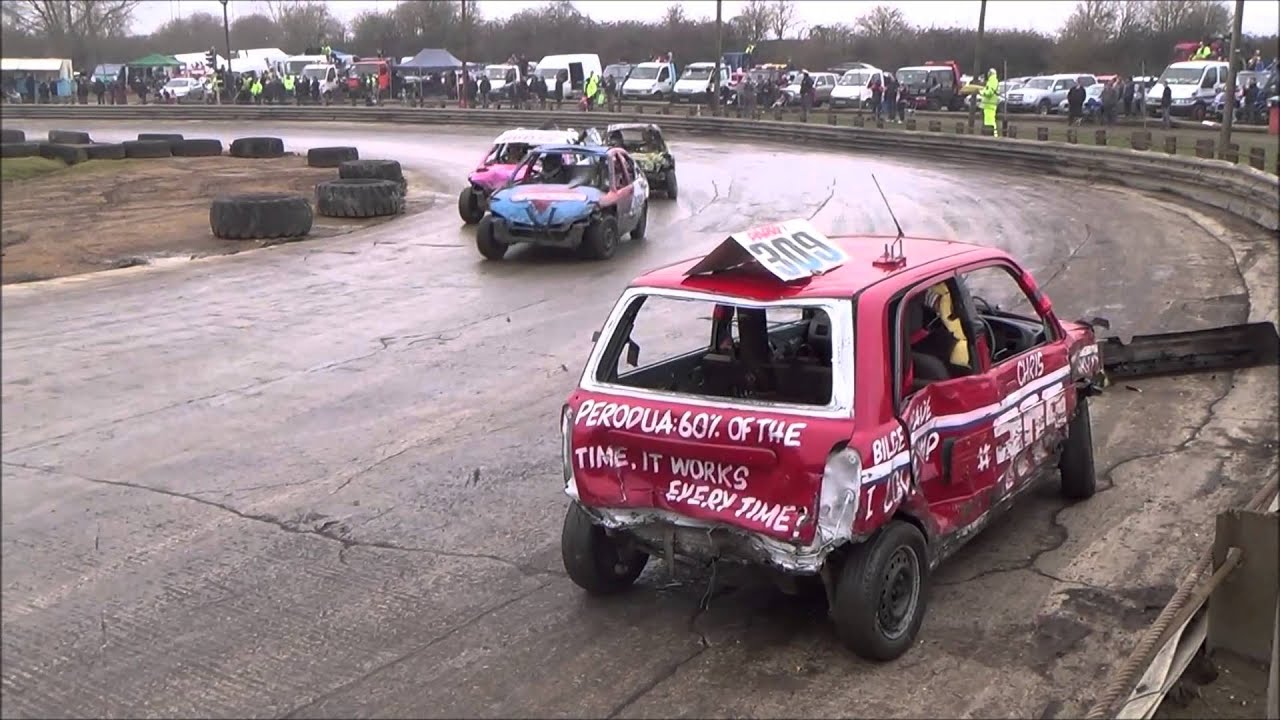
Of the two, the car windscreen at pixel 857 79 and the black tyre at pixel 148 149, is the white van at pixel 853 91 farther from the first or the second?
the black tyre at pixel 148 149

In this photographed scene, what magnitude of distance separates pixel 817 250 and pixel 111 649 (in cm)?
343

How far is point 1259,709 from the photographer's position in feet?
14.5

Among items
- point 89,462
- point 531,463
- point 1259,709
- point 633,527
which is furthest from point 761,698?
point 89,462

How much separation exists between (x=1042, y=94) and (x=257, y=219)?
35.8m

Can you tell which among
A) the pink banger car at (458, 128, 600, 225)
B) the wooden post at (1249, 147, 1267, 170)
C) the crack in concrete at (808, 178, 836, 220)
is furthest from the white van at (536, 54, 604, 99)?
the wooden post at (1249, 147, 1267, 170)

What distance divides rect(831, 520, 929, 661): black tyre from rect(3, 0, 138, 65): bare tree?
Result: 10.3 feet

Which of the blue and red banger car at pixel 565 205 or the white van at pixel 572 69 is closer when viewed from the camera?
the blue and red banger car at pixel 565 205

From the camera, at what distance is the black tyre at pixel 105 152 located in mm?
28547

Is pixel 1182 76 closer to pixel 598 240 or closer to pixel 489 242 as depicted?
pixel 598 240

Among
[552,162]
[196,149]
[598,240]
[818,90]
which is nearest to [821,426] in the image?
[598,240]

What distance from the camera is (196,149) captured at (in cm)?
3161

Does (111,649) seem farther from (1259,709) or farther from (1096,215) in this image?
(1096,215)

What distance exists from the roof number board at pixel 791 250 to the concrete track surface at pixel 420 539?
1.48 meters

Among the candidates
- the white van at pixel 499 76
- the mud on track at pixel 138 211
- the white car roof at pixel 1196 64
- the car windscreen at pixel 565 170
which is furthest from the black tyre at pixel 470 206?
the white van at pixel 499 76
